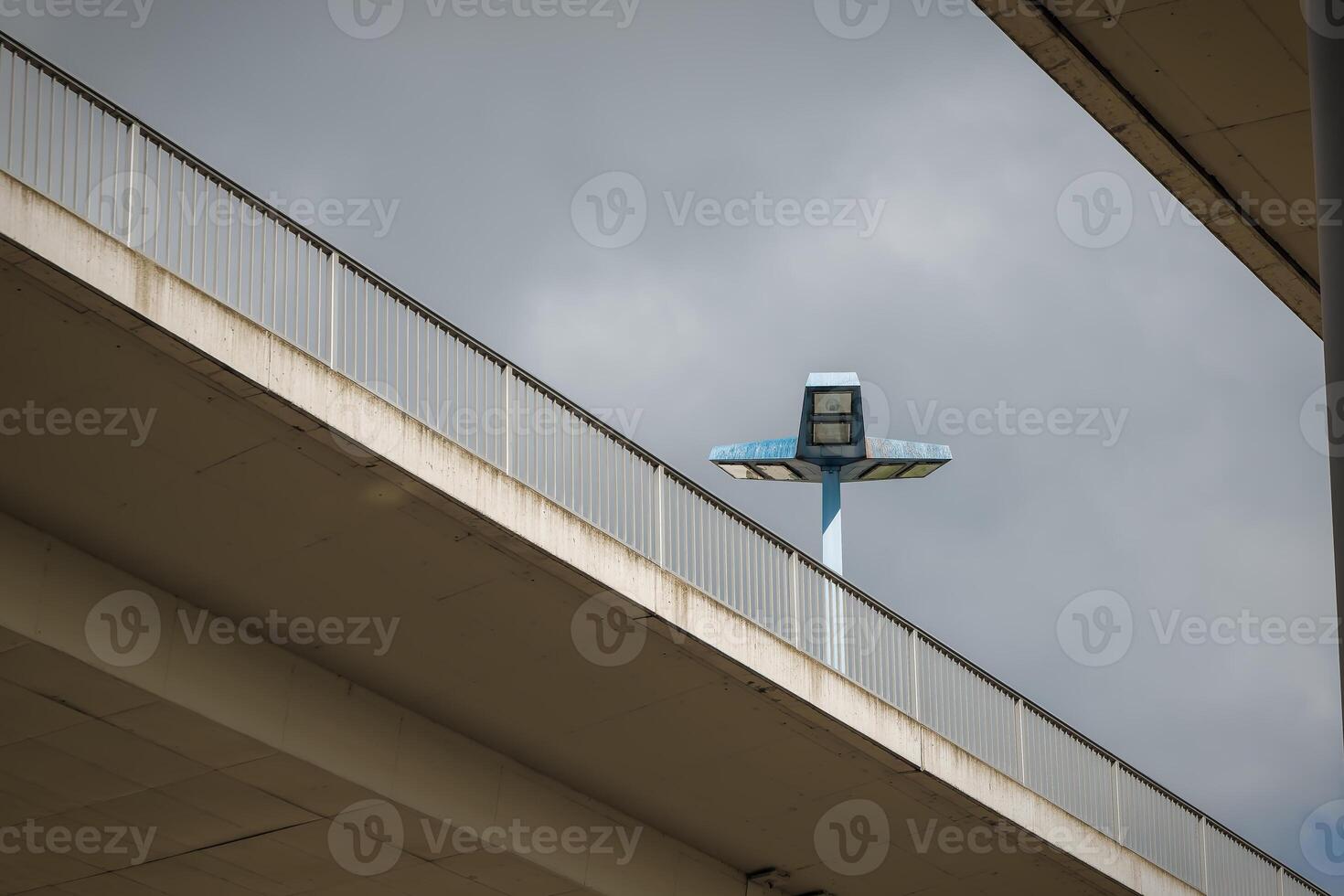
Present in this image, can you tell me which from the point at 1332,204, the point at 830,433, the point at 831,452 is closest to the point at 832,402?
the point at 830,433

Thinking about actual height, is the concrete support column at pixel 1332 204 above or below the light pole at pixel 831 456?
below

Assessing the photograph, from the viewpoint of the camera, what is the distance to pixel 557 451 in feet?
69.3

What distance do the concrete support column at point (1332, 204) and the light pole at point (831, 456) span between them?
77.6ft

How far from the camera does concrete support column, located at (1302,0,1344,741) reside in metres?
8.08

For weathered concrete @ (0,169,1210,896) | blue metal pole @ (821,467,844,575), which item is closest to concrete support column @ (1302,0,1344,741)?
weathered concrete @ (0,169,1210,896)

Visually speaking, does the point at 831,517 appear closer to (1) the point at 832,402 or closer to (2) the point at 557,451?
(1) the point at 832,402

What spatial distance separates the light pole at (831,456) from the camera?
33344mm

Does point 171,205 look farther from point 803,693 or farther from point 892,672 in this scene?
point 892,672

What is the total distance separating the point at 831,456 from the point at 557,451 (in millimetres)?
14203

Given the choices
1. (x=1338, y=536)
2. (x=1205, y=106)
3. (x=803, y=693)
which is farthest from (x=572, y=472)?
(x=1338, y=536)

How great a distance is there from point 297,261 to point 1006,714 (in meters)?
12.6

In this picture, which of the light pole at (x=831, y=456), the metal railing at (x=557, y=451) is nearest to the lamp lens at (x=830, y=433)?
the light pole at (x=831, y=456)

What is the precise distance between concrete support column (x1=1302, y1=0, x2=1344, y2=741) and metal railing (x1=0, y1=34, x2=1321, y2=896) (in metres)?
10.5

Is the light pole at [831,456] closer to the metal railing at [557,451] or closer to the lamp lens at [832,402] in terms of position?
the lamp lens at [832,402]
